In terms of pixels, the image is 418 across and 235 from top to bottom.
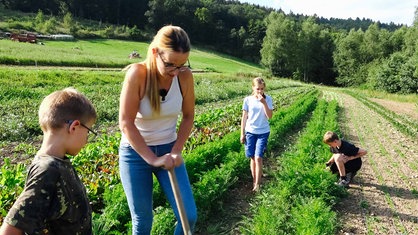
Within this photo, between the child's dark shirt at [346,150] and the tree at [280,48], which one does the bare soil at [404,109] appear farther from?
the tree at [280,48]

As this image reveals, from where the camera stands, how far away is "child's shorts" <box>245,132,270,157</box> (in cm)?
600

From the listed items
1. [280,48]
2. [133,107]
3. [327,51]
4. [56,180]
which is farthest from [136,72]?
[327,51]

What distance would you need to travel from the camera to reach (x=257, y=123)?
19.9 feet

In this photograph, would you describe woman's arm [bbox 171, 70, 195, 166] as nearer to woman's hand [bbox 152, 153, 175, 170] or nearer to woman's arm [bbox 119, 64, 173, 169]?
woman's arm [bbox 119, 64, 173, 169]

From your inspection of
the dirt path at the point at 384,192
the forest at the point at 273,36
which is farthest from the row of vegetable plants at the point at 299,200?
the forest at the point at 273,36

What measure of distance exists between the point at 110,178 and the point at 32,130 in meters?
5.30

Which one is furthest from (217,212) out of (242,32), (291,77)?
(242,32)

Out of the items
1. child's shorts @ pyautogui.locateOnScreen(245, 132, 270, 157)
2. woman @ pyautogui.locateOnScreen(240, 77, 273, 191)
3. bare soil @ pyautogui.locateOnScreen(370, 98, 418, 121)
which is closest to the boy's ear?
woman @ pyautogui.locateOnScreen(240, 77, 273, 191)

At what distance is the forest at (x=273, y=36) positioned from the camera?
50.8 m

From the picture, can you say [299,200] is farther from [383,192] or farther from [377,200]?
[383,192]

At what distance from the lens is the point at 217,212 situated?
5.70 m

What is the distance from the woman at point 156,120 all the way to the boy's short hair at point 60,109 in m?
0.79

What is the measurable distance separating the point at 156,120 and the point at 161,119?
40 mm

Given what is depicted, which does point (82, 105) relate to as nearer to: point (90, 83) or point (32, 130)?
point (32, 130)
